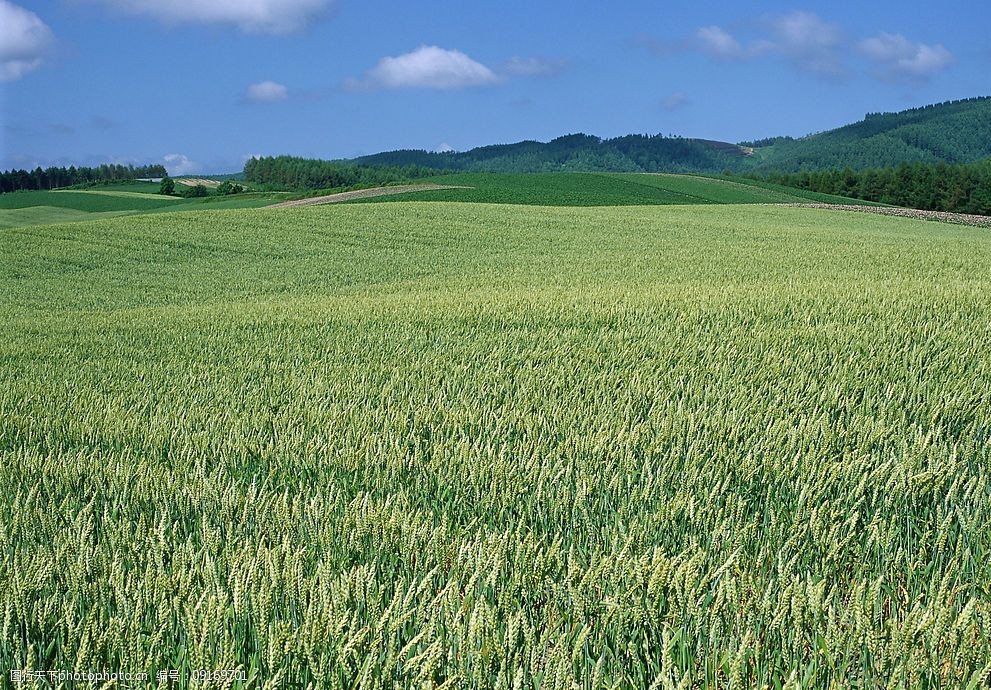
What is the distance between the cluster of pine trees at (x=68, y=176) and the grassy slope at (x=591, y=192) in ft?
199

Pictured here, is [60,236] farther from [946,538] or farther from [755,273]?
[946,538]

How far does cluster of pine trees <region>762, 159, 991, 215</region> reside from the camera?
8062cm

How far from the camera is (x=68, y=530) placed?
2.46m

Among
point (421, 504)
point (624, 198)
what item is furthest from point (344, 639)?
point (624, 198)

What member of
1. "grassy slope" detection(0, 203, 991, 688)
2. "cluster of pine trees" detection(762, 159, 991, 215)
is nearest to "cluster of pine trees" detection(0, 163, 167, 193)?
"cluster of pine trees" detection(762, 159, 991, 215)

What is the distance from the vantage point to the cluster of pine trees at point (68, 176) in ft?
318

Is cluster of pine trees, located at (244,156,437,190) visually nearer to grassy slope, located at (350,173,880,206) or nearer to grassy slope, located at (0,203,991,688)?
grassy slope, located at (350,173,880,206)

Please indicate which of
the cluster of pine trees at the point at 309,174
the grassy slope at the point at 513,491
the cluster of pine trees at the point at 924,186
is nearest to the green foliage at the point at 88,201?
the cluster of pine trees at the point at 309,174

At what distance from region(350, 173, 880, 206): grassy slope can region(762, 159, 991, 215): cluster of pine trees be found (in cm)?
2287

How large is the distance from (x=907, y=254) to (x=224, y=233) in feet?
59.2

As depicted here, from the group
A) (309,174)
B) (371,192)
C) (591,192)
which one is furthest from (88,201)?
(309,174)

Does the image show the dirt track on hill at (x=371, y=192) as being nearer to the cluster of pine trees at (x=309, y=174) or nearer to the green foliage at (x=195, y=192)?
the green foliage at (x=195, y=192)

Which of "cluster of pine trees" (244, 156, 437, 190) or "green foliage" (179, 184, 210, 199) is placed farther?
"cluster of pine trees" (244, 156, 437, 190)

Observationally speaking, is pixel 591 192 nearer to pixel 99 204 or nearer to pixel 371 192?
pixel 371 192
